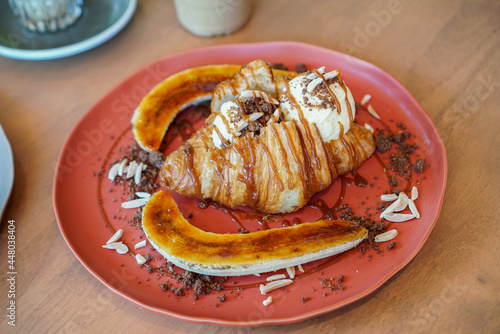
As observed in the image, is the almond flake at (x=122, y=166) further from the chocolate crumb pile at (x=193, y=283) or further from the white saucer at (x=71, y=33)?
the white saucer at (x=71, y=33)

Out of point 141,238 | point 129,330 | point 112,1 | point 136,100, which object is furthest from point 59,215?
point 112,1

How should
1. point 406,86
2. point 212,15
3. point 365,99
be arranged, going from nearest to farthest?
point 365,99
point 406,86
point 212,15

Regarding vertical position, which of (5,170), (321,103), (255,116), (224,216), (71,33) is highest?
(321,103)

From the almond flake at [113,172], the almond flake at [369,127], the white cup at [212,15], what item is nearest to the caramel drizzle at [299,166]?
the almond flake at [369,127]

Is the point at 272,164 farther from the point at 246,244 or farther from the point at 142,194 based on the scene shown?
the point at 142,194

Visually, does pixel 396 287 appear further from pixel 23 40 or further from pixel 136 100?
pixel 23 40

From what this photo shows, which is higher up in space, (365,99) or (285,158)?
(365,99)

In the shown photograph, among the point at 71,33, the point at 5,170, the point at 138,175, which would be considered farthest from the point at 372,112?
the point at 71,33

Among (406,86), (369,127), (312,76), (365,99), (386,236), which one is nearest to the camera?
(386,236)
